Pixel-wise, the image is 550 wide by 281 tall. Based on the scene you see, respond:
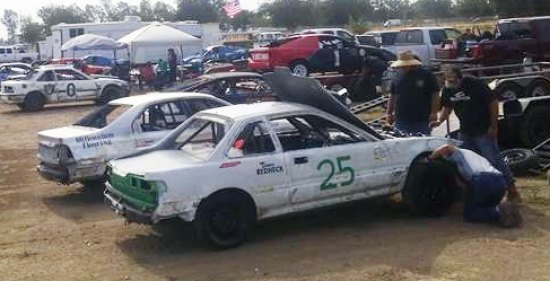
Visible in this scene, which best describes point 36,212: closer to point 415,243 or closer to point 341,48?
point 415,243

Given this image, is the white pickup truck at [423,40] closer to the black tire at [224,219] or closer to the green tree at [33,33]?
the black tire at [224,219]

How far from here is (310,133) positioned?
7520 millimetres

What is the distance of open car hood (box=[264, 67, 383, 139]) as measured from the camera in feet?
24.9

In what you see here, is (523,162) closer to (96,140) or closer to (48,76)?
(96,140)

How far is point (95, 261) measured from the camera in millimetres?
6836

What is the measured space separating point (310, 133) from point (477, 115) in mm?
2058

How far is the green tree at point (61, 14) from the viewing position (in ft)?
388

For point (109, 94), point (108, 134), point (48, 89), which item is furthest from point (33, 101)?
point (108, 134)

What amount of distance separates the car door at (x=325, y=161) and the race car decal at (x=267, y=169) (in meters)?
0.11

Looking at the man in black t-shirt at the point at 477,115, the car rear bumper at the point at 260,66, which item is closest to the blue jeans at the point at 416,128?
the man in black t-shirt at the point at 477,115

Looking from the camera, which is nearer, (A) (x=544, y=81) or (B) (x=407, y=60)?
(B) (x=407, y=60)

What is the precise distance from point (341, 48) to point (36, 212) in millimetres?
13535

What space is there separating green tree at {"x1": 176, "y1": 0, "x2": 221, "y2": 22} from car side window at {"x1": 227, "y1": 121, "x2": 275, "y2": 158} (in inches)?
4040

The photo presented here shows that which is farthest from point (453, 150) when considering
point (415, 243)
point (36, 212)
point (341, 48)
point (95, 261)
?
point (341, 48)
